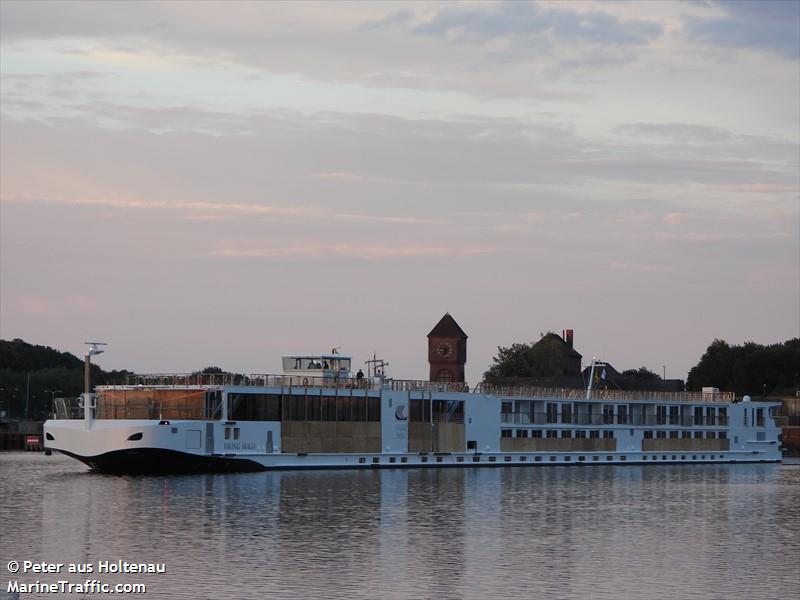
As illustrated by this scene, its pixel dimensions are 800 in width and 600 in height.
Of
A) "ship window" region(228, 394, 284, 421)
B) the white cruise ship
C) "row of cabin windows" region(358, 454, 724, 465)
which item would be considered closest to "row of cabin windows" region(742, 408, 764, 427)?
the white cruise ship

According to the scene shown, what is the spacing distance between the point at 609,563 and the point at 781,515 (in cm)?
2426

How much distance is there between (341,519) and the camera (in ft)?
204

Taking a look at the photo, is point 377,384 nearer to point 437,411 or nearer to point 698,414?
point 437,411

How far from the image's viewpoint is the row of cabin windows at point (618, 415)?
114 meters

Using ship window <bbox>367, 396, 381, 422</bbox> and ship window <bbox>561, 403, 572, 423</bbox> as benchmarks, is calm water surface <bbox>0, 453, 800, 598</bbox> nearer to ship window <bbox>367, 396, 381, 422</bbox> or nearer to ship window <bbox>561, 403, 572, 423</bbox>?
ship window <bbox>367, 396, 381, 422</bbox>

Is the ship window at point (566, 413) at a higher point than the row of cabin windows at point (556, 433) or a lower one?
higher

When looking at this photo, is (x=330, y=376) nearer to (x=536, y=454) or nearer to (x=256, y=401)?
(x=256, y=401)

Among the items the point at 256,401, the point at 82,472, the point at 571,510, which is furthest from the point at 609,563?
the point at 82,472

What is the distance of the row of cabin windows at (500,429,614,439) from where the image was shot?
111562mm

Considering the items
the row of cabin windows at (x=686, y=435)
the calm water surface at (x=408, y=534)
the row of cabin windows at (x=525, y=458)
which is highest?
the row of cabin windows at (x=686, y=435)

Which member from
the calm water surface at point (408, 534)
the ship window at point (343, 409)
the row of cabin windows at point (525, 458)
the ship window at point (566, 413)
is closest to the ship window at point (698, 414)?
the row of cabin windows at point (525, 458)

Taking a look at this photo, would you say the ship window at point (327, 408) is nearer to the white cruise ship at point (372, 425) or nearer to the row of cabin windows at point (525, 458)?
the white cruise ship at point (372, 425)

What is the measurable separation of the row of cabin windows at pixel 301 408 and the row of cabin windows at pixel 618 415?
15.4 metres

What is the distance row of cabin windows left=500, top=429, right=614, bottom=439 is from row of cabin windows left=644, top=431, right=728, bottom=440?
4.93m
